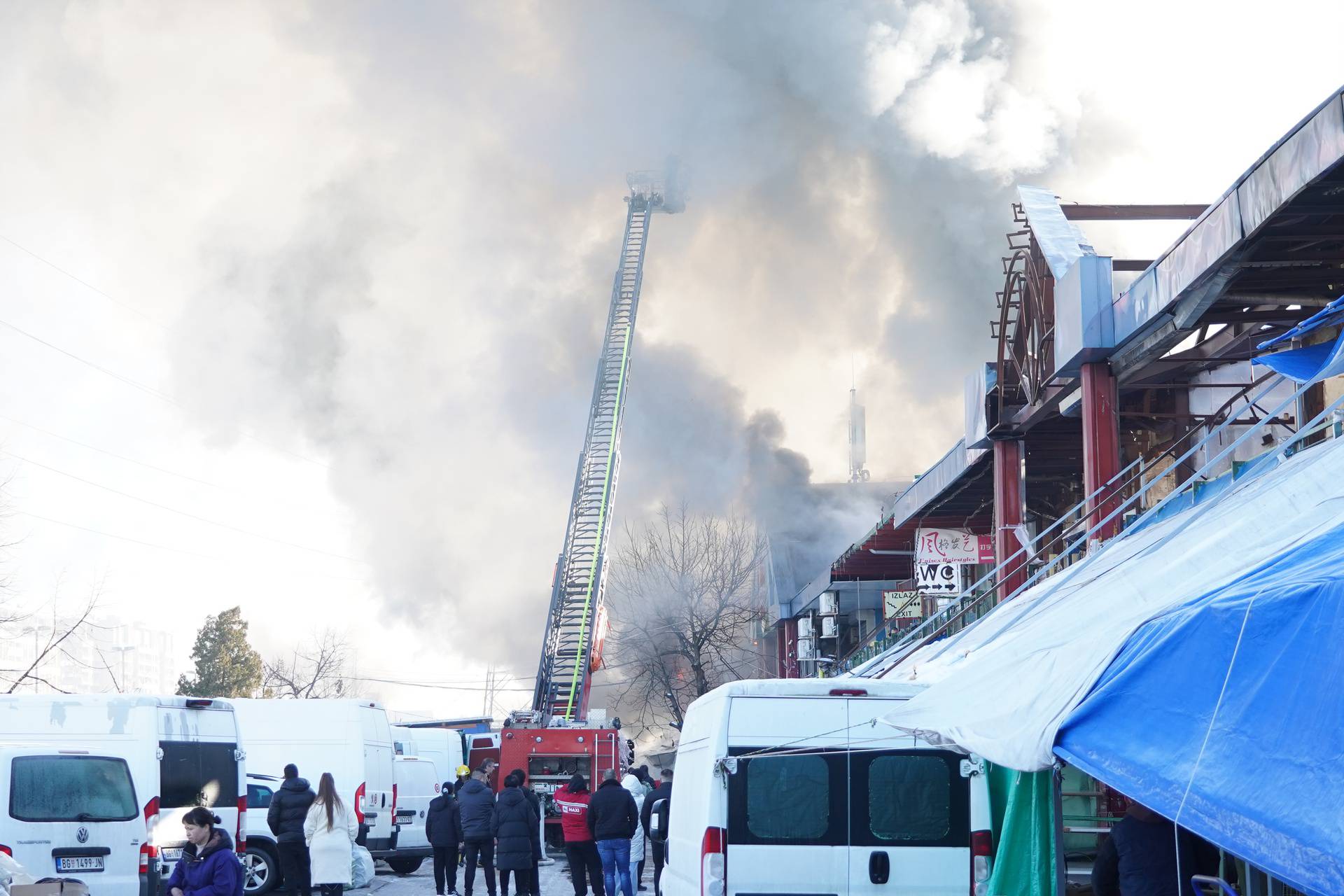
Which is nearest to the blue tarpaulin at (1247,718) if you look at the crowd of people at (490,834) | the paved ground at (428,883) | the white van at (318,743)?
the crowd of people at (490,834)

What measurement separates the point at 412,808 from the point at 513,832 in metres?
6.88

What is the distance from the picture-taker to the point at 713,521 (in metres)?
41.9

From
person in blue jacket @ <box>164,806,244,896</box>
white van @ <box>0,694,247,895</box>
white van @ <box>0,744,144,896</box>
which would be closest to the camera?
person in blue jacket @ <box>164,806,244,896</box>

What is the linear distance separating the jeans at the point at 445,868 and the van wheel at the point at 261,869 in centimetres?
170

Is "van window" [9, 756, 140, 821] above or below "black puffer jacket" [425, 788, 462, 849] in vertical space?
above

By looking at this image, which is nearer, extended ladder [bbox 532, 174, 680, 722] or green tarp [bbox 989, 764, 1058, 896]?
green tarp [bbox 989, 764, 1058, 896]

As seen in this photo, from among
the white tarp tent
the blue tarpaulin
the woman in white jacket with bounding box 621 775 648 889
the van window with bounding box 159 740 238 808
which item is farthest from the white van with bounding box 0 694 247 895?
the blue tarpaulin

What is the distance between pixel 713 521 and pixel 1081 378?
969 inches

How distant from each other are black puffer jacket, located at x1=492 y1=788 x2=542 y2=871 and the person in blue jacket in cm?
546

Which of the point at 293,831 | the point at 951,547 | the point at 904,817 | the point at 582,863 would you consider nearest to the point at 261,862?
the point at 293,831

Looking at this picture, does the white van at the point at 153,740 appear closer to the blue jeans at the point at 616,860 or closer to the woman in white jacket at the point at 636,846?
the blue jeans at the point at 616,860

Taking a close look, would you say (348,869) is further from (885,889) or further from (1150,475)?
(1150,475)

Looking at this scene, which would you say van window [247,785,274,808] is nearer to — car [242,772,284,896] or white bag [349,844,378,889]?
car [242,772,284,896]

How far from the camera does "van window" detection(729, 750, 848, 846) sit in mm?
8508
